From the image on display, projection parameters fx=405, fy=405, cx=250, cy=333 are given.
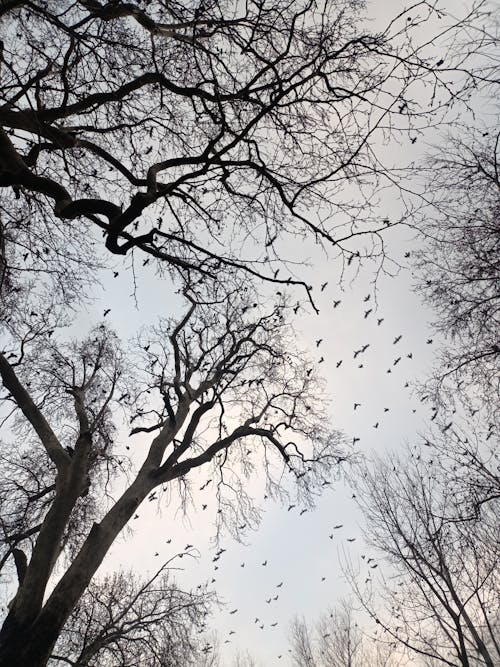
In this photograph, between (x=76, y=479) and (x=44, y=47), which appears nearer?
(x=44, y=47)

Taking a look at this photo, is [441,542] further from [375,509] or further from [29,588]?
[29,588]

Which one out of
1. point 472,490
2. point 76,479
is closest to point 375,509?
point 472,490

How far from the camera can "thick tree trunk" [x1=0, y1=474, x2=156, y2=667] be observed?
395 cm

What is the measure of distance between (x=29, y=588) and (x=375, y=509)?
22.8 ft

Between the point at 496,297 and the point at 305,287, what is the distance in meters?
2.81

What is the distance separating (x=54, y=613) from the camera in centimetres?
426

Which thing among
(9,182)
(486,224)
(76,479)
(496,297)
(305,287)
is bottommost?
(76,479)

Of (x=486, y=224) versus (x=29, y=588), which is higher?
(x=486, y=224)

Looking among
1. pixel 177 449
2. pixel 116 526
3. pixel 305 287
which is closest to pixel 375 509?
pixel 177 449

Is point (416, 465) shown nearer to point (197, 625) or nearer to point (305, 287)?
point (197, 625)

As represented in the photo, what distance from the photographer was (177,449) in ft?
20.4

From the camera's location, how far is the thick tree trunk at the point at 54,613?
3953 mm

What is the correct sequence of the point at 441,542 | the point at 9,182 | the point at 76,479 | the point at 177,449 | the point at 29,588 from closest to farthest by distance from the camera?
the point at 9,182 → the point at 29,588 → the point at 76,479 → the point at 177,449 → the point at 441,542

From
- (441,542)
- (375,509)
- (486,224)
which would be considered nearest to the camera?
(486,224)
